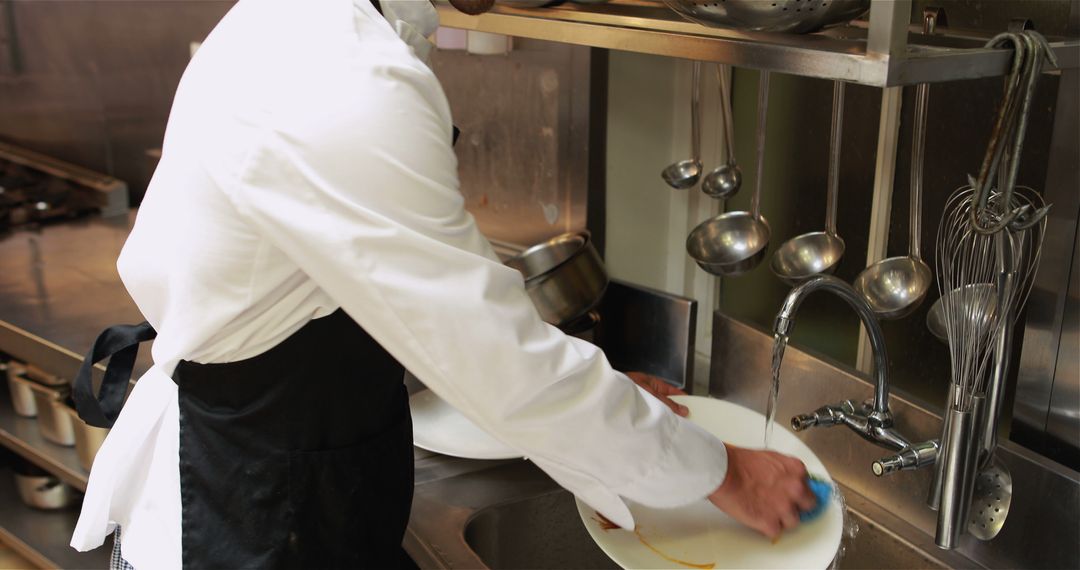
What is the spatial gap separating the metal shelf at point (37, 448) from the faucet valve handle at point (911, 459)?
132cm

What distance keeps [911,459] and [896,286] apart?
22cm

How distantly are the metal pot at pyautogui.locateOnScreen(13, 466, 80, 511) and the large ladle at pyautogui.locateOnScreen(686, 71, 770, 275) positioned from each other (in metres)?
1.35

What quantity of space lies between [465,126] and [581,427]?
118 centimetres

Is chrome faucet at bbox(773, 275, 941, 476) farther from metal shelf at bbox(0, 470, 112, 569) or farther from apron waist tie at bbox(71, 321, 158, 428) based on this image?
metal shelf at bbox(0, 470, 112, 569)

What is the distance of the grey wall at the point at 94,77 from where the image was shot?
2635 millimetres

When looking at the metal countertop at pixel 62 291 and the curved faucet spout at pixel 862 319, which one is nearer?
the curved faucet spout at pixel 862 319

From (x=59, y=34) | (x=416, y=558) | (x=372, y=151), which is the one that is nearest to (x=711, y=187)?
(x=416, y=558)

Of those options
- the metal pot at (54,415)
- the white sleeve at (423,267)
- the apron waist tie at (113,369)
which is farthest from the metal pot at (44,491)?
the white sleeve at (423,267)

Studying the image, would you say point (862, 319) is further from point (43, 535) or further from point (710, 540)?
point (43, 535)

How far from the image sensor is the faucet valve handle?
1153mm

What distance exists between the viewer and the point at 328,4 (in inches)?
38.3

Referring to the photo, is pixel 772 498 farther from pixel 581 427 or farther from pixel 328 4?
pixel 328 4

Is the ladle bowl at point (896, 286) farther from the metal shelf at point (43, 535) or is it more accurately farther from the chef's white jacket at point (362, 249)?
the metal shelf at point (43, 535)

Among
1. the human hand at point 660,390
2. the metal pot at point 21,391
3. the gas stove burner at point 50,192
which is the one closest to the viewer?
the human hand at point 660,390
